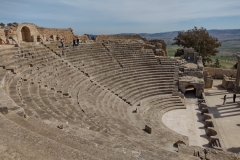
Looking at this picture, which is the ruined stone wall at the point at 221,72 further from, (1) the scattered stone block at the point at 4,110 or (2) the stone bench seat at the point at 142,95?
(1) the scattered stone block at the point at 4,110

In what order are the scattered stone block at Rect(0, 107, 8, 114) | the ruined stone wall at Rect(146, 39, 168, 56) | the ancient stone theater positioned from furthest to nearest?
the ruined stone wall at Rect(146, 39, 168, 56) < the scattered stone block at Rect(0, 107, 8, 114) < the ancient stone theater

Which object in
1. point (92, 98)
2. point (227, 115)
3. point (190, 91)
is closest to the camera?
point (92, 98)

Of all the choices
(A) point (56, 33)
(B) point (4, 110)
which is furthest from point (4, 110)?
(A) point (56, 33)

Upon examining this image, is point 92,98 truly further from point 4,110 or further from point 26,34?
point 26,34

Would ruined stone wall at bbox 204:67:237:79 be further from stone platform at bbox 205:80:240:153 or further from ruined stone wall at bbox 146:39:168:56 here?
ruined stone wall at bbox 146:39:168:56

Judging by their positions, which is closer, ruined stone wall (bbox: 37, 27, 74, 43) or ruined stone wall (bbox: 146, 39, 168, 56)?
ruined stone wall (bbox: 37, 27, 74, 43)

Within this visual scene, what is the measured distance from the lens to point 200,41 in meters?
29.5

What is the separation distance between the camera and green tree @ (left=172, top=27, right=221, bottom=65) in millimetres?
29297

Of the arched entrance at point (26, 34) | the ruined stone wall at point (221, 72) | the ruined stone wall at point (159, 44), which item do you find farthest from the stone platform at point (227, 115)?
the arched entrance at point (26, 34)

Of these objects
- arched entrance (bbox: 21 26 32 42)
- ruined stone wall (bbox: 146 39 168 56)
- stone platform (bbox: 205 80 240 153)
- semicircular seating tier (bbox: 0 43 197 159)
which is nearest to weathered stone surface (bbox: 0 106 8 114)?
semicircular seating tier (bbox: 0 43 197 159)

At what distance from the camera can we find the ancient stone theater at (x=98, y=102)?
3.98m

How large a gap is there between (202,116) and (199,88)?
4.42 m

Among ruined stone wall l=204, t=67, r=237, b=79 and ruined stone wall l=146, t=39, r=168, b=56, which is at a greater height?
ruined stone wall l=146, t=39, r=168, b=56

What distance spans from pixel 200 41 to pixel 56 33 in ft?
67.6
